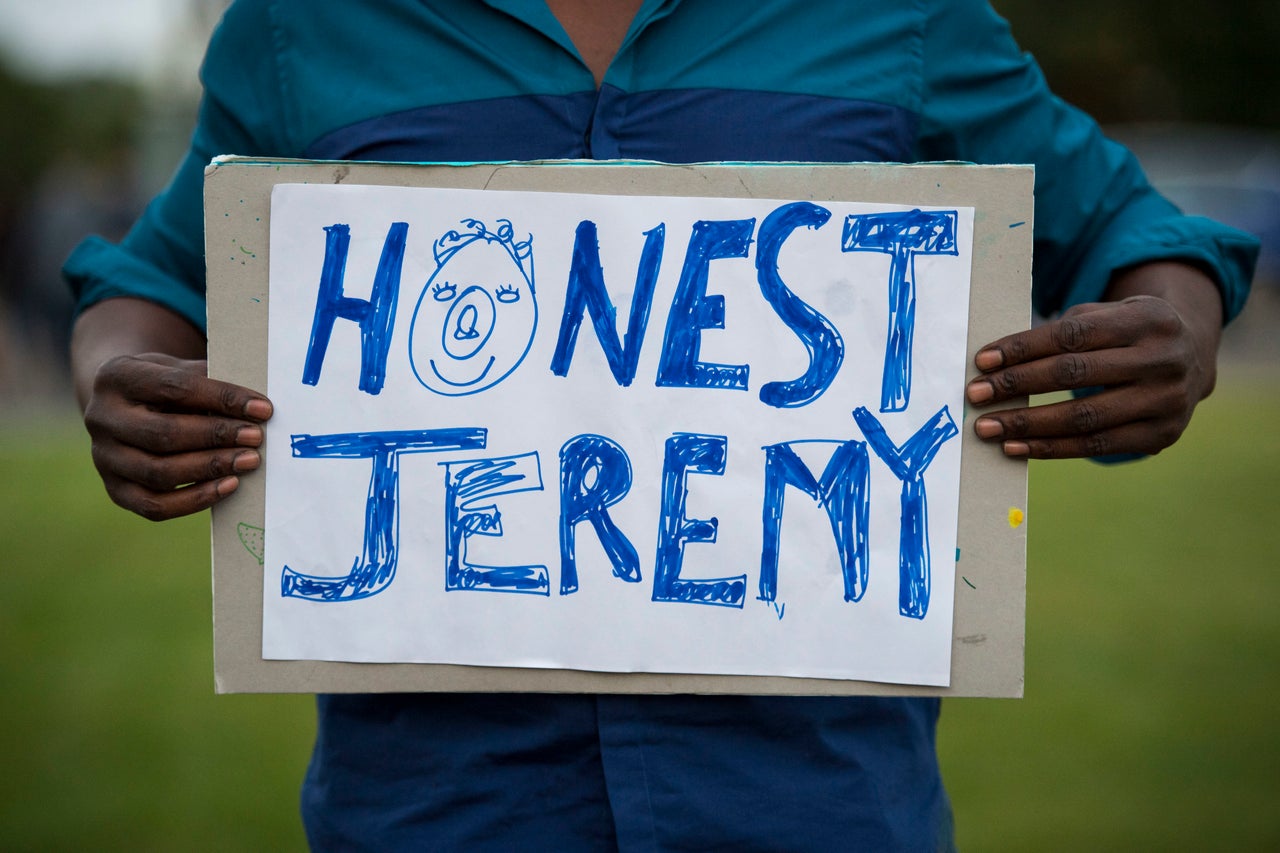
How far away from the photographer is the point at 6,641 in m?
5.07

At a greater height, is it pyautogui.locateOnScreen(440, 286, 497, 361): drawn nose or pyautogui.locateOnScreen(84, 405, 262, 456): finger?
pyautogui.locateOnScreen(440, 286, 497, 361): drawn nose

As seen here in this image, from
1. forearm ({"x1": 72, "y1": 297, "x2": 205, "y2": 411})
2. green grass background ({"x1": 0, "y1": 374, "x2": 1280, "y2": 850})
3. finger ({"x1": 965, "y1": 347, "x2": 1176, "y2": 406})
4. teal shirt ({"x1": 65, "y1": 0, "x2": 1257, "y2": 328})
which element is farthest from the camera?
green grass background ({"x1": 0, "y1": 374, "x2": 1280, "y2": 850})

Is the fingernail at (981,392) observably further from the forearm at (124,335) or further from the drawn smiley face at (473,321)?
the forearm at (124,335)

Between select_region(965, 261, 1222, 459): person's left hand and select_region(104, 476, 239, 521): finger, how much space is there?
864 mm

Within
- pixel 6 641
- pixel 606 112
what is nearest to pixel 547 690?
pixel 606 112

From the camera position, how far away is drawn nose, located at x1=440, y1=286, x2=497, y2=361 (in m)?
1.43

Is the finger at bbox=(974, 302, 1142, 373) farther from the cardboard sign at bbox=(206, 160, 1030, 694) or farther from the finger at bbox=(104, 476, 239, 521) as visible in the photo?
the finger at bbox=(104, 476, 239, 521)

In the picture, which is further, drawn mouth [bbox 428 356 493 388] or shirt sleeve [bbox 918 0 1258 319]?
shirt sleeve [bbox 918 0 1258 319]

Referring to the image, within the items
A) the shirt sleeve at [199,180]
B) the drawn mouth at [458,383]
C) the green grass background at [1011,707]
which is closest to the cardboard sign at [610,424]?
the drawn mouth at [458,383]

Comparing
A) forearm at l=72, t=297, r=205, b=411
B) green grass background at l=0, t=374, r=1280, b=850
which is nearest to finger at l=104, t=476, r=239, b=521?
forearm at l=72, t=297, r=205, b=411

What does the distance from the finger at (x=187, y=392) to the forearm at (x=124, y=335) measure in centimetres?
19

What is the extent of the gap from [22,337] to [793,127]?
15141 mm

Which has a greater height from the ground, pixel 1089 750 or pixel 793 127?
pixel 793 127

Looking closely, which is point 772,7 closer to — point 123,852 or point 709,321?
point 709,321
